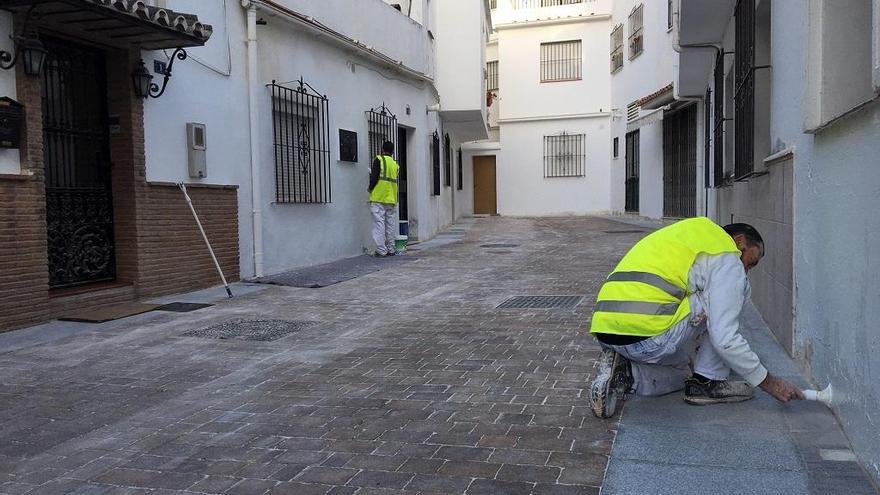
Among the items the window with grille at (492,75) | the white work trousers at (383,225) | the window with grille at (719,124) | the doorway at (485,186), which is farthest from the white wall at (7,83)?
the doorway at (485,186)

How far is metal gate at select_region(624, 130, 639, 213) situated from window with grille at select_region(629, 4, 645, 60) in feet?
7.62

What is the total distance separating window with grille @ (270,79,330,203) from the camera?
1012 centimetres

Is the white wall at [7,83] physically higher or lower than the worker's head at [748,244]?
higher

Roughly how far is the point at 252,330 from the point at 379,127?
24.5 ft

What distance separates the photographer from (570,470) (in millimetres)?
3072

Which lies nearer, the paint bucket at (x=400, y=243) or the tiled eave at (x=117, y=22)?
the tiled eave at (x=117, y=22)

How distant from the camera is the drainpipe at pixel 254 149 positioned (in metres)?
9.32

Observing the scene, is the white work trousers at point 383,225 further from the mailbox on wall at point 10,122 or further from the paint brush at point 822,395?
the paint brush at point 822,395

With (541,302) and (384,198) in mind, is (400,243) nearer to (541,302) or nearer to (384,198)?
(384,198)

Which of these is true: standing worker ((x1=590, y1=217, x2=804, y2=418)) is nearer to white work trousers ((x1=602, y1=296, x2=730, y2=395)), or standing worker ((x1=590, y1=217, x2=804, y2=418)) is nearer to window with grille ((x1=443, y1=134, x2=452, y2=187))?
white work trousers ((x1=602, y1=296, x2=730, y2=395))

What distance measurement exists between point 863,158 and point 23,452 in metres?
4.09

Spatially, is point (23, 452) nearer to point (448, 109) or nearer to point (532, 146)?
point (448, 109)

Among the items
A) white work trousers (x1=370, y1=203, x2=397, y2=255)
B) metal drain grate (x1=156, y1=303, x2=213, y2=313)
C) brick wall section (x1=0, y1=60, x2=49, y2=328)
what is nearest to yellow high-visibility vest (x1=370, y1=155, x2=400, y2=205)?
white work trousers (x1=370, y1=203, x2=397, y2=255)

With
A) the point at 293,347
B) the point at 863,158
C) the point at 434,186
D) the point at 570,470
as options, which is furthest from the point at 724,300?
the point at 434,186
